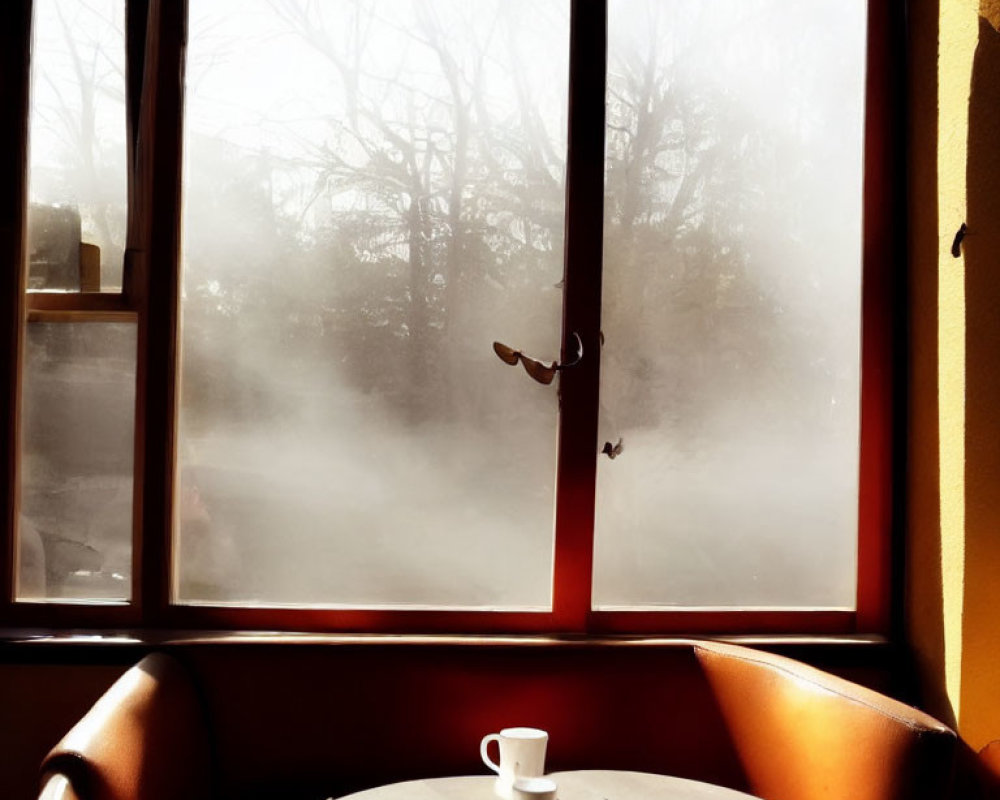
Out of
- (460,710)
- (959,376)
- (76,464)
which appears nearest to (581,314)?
(959,376)

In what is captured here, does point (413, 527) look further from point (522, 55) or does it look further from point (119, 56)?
point (119, 56)

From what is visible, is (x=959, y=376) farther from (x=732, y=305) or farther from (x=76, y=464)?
(x=76, y=464)

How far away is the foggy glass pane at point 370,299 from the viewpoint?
2.14 meters

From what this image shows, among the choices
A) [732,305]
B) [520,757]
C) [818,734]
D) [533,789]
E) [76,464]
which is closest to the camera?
[533,789]

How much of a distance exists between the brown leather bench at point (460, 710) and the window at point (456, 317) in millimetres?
153

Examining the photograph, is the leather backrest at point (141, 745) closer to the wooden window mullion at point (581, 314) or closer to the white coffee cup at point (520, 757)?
the white coffee cup at point (520, 757)

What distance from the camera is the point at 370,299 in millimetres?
2166

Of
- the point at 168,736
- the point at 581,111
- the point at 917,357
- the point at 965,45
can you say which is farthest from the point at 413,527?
the point at 965,45

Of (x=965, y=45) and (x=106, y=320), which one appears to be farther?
(x=106, y=320)

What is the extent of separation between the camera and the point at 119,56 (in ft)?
7.00

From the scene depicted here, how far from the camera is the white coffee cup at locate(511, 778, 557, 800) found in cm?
134

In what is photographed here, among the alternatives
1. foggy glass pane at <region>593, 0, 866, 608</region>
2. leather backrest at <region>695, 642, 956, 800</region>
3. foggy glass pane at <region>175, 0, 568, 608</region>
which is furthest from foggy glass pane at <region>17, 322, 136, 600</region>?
leather backrest at <region>695, 642, 956, 800</region>

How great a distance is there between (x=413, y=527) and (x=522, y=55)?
3.82ft

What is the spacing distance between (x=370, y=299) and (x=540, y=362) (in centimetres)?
43
